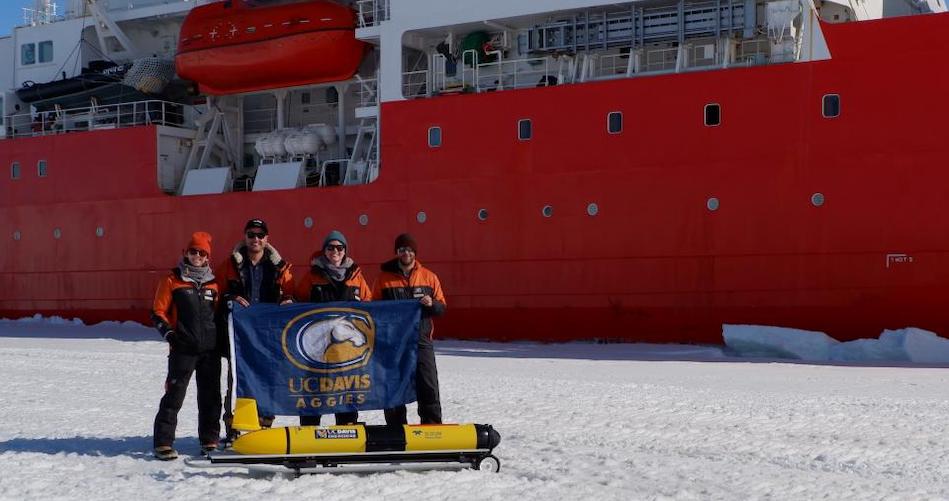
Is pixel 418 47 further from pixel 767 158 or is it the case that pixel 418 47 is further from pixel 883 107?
pixel 883 107

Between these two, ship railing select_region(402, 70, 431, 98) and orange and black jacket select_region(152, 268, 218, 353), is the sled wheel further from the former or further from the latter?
ship railing select_region(402, 70, 431, 98)

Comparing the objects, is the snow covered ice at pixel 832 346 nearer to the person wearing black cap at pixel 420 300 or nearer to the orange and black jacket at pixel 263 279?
the person wearing black cap at pixel 420 300

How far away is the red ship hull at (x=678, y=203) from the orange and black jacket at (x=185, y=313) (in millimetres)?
8390

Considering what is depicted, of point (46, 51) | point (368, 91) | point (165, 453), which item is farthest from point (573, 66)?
point (46, 51)

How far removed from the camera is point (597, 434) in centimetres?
694

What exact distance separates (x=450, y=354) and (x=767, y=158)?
446 centimetres

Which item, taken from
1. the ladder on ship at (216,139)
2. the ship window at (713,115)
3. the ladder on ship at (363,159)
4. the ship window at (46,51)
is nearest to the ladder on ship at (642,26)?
the ship window at (713,115)

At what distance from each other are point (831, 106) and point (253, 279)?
8.69m

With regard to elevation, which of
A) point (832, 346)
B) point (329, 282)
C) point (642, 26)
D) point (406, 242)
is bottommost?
point (832, 346)

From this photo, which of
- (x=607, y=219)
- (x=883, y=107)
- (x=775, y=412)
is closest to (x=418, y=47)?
(x=607, y=219)

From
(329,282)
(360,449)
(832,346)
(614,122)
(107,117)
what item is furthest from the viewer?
(107,117)

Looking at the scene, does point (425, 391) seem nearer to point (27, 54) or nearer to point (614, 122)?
point (614, 122)

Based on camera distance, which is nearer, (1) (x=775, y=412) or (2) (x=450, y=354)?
(1) (x=775, y=412)

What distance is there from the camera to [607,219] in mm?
14047
